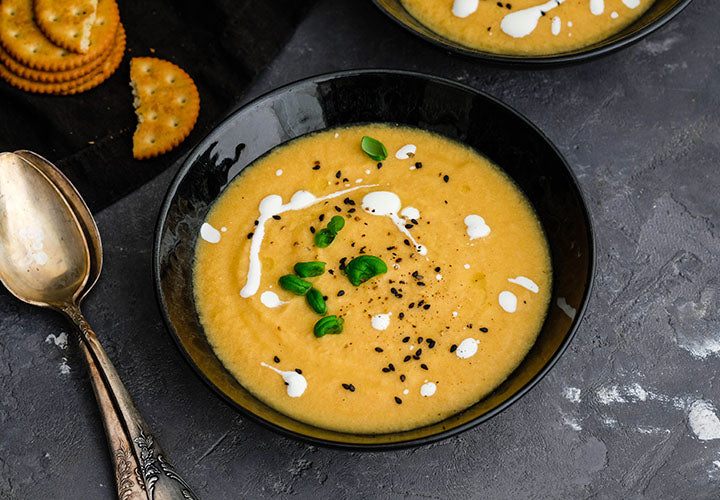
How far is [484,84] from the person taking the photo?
12.0 ft

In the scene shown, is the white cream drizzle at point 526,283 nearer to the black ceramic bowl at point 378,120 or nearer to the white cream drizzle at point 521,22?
the black ceramic bowl at point 378,120

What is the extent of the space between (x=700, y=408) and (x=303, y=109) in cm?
190

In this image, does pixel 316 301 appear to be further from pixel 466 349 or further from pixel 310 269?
pixel 466 349

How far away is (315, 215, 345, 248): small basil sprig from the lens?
9.96 feet

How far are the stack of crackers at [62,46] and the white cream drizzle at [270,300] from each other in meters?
1.31

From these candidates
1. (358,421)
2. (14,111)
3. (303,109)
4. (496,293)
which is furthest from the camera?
(14,111)

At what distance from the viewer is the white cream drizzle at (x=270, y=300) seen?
300 centimetres

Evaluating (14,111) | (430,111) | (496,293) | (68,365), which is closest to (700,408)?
(496,293)

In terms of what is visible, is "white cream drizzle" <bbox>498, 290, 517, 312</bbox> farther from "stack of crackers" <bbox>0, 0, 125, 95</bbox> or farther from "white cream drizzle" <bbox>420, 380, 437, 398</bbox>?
"stack of crackers" <bbox>0, 0, 125, 95</bbox>

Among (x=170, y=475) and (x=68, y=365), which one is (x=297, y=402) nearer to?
(x=170, y=475)

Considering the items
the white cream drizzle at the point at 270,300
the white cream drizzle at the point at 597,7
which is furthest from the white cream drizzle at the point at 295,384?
the white cream drizzle at the point at 597,7

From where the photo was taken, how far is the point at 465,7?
12.1ft

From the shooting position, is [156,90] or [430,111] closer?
[430,111]

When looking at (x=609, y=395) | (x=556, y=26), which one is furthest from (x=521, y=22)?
(x=609, y=395)
